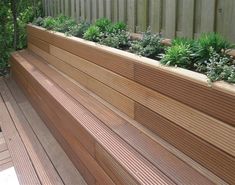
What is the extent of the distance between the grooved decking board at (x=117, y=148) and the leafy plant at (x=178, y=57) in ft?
1.67

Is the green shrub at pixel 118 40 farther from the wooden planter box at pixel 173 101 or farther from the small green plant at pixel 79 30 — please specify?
the small green plant at pixel 79 30

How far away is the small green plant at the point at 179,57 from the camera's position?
1693 mm

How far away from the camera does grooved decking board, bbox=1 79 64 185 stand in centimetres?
236

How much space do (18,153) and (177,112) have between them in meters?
1.69

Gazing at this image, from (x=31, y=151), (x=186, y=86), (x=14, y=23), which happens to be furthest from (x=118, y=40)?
(x=14, y=23)

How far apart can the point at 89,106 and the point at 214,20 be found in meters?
1.08

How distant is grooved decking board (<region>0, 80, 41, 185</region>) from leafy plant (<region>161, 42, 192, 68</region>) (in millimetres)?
1315

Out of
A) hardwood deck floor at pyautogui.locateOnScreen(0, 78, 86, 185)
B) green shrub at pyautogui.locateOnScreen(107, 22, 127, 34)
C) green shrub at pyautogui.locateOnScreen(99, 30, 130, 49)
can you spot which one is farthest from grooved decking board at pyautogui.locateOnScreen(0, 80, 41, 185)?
green shrub at pyautogui.locateOnScreen(107, 22, 127, 34)

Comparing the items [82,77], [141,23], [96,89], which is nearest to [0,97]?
[82,77]

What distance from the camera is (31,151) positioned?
9.07 feet

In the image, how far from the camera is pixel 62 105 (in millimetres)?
2523

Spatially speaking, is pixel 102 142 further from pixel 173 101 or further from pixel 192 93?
pixel 192 93

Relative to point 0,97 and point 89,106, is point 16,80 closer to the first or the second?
point 0,97

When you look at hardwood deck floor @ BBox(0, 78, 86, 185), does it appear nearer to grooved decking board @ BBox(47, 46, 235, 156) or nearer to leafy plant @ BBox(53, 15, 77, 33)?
grooved decking board @ BBox(47, 46, 235, 156)
